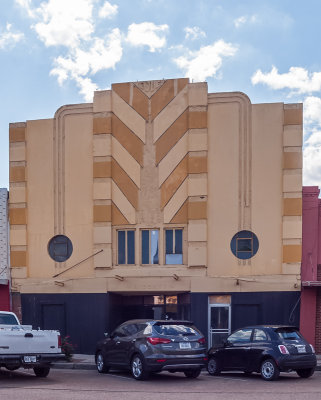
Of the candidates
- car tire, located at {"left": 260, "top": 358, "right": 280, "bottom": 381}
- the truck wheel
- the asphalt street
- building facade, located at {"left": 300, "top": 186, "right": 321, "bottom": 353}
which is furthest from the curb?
building facade, located at {"left": 300, "top": 186, "right": 321, "bottom": 353}

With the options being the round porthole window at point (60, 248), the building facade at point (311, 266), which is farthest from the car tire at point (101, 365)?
the building facade at point (311, 266)

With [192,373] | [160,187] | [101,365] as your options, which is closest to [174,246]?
[160,187]

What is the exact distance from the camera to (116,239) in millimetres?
26000

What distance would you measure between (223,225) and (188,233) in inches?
53.4

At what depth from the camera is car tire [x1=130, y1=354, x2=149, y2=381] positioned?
16.4 metres

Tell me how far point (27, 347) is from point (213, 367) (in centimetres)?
535

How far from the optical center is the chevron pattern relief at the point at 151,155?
2542 cm

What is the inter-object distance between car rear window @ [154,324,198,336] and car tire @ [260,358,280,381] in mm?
1894

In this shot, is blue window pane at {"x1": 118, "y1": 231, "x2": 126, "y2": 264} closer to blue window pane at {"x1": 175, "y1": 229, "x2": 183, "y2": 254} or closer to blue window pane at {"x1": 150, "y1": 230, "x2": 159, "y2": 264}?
blue window pane at {"x1": 150, "y1": 230, "x2": 159, "y2": 264}

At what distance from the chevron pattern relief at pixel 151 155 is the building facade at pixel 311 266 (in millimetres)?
3923

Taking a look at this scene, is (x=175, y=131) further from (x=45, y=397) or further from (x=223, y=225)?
(x=45, y=397)

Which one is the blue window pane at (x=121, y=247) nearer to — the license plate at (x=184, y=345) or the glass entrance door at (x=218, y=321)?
the glass entrance door at (x=218, y=321)

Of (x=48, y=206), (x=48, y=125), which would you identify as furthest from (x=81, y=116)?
(x=48, y=206)

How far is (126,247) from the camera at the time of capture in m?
25.9
